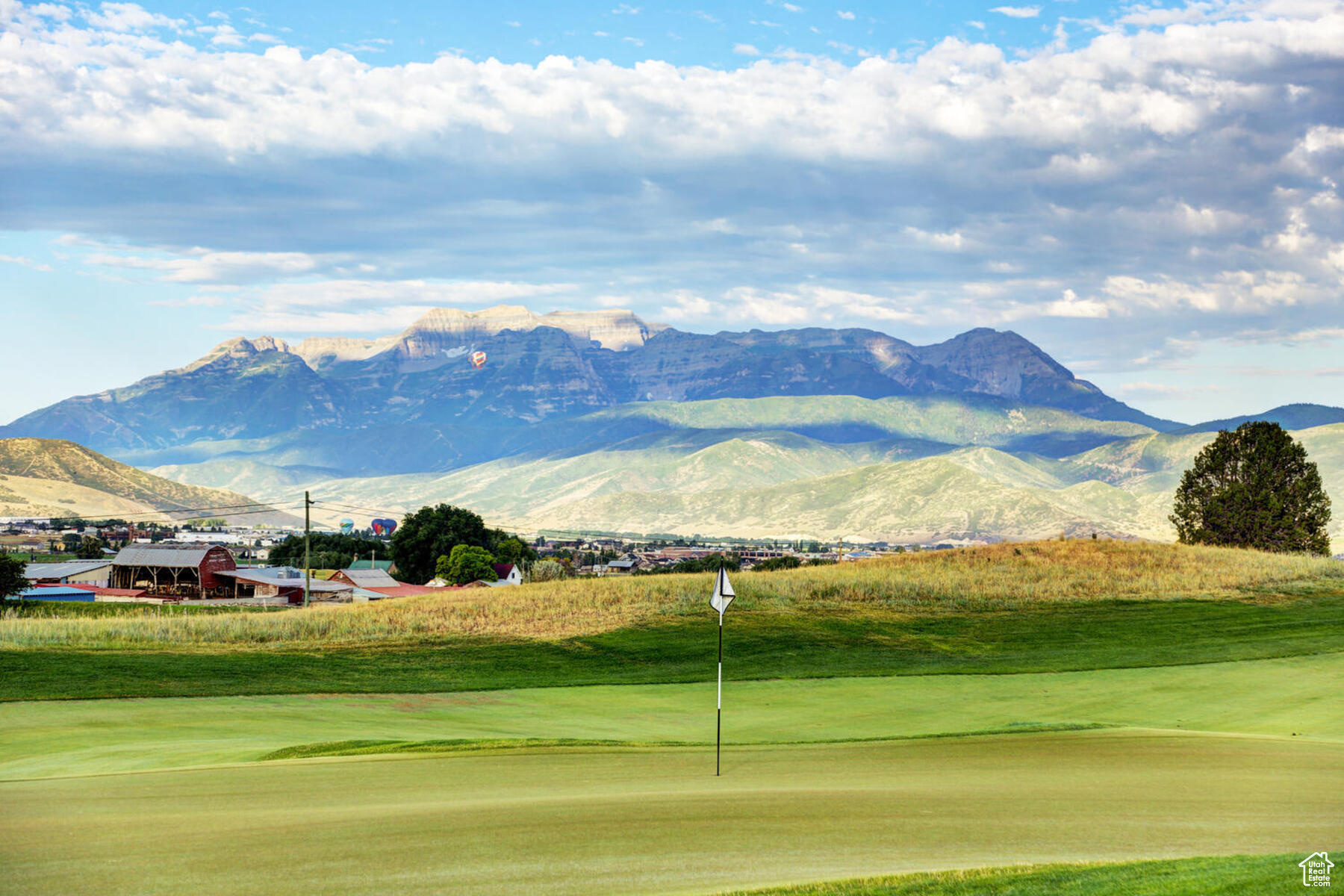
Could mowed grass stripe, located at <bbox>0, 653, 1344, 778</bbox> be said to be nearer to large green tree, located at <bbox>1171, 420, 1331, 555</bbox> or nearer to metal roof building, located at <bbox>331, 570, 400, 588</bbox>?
large green tree, located at <bbox>1171, 420, 1331, 555</bbox>

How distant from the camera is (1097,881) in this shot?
10.1 m

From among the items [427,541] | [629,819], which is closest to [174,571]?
[427,541]

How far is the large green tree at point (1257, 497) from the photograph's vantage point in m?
80.7

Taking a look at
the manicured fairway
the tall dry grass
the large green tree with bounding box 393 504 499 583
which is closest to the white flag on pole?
the manicured fairway

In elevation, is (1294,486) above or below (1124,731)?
above

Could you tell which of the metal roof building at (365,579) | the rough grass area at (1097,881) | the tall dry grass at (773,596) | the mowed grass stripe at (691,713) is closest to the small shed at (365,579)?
the metal roof building at (365,579)

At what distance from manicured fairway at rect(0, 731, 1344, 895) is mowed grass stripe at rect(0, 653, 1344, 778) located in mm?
3474

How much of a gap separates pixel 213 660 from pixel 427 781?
79.0 feet

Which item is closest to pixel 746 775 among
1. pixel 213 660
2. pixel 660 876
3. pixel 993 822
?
pixel 993 822

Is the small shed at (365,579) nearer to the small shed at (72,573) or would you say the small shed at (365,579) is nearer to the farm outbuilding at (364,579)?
the farm outbuilding at (364,579)

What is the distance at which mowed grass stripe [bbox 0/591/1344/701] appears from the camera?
3250 cm

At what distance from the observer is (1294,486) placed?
267 ft

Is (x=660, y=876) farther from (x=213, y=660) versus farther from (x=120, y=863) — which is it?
(x=213, y=660)

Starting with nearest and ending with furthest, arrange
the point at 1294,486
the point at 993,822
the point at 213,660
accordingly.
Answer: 1. the point at 993,822
2. the point at 213,660
3. the point at 1294,486
